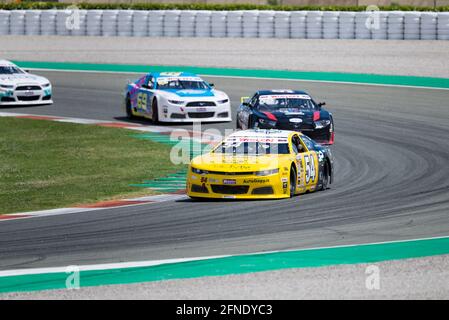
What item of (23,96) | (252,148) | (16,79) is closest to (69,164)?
(252,148)

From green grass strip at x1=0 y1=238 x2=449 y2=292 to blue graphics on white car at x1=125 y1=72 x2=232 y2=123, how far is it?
14.6 m

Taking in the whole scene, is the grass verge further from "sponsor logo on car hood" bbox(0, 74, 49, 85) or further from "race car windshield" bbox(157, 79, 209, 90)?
"sponsor logo on car hood" bbox(0, 74, 49, 85)

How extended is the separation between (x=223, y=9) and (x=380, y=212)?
95.6 feet

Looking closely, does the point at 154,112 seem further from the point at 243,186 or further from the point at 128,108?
the point at 243,186

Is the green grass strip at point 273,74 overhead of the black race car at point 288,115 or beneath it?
beneath

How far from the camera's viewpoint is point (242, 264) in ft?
38.2

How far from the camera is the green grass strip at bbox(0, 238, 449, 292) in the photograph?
1102 centimetres

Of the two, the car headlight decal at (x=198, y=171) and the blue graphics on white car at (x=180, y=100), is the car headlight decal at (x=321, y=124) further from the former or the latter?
the car headlight decal at (x=198, y=171)

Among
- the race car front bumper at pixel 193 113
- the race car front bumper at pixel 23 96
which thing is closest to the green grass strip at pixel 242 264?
the race car front bumper at pixel 193 113

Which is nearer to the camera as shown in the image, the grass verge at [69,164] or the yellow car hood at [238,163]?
the yellow car hood at [238,163]

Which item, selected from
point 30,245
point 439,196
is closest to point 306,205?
point 439,196

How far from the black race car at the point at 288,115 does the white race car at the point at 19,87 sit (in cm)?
870

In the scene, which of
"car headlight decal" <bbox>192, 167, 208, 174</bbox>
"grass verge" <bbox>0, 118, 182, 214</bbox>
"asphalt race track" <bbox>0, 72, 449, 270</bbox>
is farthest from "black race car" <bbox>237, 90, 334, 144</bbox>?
"car headlight decal" <bbox>192, 167, 208, 174</bbox>

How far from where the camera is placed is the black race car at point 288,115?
23.2 m
